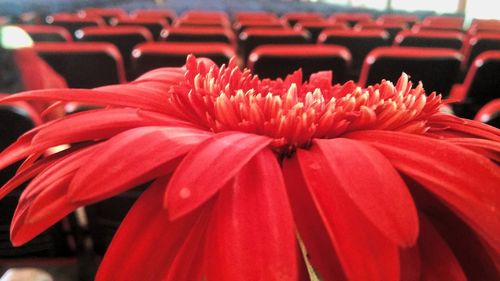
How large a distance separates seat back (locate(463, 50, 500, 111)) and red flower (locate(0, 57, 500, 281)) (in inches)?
41.6

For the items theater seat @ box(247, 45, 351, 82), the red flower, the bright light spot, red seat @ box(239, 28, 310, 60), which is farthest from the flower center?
red seat @ box(239, 28, 310, 60)

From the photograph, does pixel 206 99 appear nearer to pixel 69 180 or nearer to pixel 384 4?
pixel 69 180

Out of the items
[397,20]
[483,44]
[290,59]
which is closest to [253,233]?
[290,59]

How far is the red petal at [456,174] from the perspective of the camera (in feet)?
0.48

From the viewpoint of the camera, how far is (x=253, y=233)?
0.14 meters

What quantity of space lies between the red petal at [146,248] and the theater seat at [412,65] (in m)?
0.95

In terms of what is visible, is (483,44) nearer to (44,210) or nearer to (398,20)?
(44,210)

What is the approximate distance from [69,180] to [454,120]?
193mm

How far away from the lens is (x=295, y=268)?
14 centimetres

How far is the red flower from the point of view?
141mm

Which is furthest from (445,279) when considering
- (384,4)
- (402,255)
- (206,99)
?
(384,4)

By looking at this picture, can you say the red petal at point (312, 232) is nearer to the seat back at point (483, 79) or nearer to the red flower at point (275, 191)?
the red flower at point (275, 191)

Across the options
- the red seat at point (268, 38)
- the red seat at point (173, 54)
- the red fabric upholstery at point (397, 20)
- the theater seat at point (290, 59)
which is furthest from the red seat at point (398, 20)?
the red seat at point (173, 54)

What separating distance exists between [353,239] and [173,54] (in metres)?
1.02
